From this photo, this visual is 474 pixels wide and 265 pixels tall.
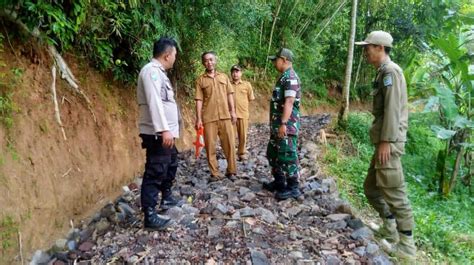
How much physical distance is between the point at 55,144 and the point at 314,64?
13699mm

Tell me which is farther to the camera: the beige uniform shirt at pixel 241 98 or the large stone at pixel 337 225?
the beige uniform shirt at pixel 241 98

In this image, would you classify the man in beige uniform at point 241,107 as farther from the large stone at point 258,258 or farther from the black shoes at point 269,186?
the large stone at point 258,258

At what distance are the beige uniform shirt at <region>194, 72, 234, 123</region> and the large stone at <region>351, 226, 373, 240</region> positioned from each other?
7.84 feet

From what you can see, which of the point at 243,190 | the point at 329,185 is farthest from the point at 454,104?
the point at 243,190

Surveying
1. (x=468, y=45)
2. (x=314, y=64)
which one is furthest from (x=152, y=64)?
(x=314, y=64)

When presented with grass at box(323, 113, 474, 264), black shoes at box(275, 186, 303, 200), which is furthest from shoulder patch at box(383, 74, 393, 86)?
grass at box(323, 113, 474, 264)

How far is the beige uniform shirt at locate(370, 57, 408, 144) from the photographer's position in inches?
132

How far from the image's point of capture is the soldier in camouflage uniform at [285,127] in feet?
14.1

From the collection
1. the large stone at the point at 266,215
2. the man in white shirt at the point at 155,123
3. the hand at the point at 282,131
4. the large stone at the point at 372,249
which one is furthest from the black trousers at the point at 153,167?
the large stone at the point at 372,249

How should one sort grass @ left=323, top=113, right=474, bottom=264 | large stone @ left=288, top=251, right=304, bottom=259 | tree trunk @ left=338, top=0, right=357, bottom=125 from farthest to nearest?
tree trunk @ left=338, top=0, right=357, bottom=125 → grass @ left=323, top=113, right=474, bottom=264 → large stone @ left=288, top=251, right=304, bottom=259

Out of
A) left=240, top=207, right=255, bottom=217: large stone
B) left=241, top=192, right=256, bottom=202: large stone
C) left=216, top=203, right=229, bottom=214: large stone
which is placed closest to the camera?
left=240, top=207, right=255, bottom=217: large stone

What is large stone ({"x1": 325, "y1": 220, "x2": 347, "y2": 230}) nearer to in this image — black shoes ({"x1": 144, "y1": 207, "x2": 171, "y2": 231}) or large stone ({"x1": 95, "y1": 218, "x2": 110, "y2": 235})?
black shoes ({"x1": 144, "y1": 207, "x2": 171, "y2": 231})

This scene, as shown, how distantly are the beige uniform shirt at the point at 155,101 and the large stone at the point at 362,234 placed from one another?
1.97 meters

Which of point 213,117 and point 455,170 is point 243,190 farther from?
point 455,170
